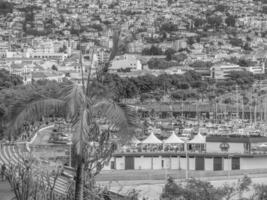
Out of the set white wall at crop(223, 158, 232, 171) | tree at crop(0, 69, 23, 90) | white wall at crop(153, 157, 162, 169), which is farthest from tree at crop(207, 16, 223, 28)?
white wall at crop(223, 158, 232, 171)

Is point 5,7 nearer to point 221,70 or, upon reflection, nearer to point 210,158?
point 221,70

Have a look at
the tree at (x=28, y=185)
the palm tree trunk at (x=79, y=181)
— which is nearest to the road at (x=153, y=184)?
the tree at (x=28, y=185)

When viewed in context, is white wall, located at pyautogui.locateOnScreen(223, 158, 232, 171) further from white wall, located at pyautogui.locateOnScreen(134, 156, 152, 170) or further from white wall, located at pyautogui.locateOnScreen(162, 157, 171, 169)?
white wall, located at pyautogui.locateOnScreen(134, 156, 152, 170)

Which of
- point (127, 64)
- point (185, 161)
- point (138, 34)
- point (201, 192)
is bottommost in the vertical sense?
point (127, 64)

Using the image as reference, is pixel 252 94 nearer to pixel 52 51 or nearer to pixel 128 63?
pixel 128 63

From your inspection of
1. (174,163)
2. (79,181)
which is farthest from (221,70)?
(79,181)

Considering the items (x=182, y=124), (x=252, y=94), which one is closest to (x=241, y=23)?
(x=252, y=94)
